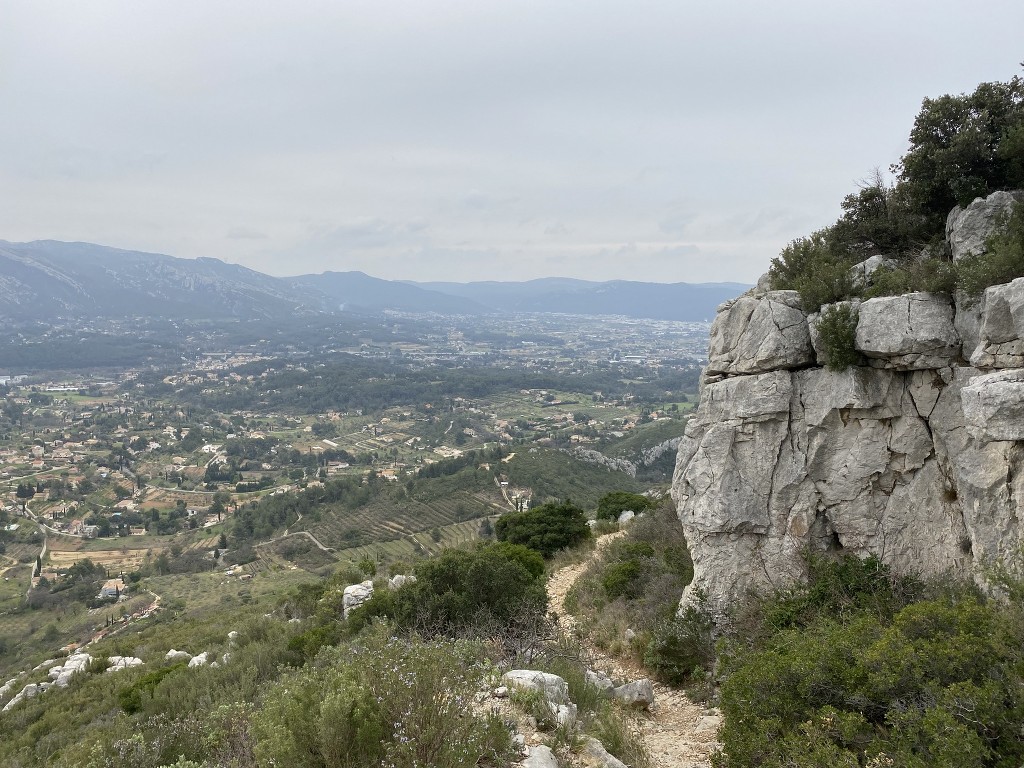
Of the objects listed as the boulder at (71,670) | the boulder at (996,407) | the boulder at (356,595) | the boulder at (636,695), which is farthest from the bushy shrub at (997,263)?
the boulder at (71,670)

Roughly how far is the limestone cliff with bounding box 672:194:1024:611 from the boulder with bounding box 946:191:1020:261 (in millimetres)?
29

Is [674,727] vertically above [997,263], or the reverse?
[997,263]

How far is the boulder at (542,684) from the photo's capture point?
5.59 m

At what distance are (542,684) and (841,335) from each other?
642cm

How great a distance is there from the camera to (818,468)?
7.98 m

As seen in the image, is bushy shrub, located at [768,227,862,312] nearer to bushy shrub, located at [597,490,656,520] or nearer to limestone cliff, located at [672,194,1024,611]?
limestone cliff, located at [672,194,1024,611]

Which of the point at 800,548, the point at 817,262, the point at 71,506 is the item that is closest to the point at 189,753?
the point at 800,548

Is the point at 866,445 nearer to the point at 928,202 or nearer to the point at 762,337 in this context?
the point at 762,337

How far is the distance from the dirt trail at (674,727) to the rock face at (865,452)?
1.50m

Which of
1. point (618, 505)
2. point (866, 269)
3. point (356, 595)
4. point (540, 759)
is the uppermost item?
point (866, 269)

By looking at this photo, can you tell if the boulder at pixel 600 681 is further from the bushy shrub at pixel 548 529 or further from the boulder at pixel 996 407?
the bushy shrub at pixel 548 529

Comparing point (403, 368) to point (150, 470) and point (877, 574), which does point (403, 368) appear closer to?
point (150, 470)

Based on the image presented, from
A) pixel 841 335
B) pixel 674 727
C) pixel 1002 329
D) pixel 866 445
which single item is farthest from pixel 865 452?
pixel 674 727

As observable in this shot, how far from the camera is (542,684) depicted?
18.8 feet
